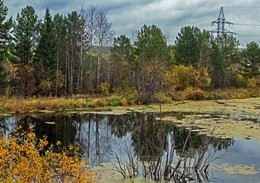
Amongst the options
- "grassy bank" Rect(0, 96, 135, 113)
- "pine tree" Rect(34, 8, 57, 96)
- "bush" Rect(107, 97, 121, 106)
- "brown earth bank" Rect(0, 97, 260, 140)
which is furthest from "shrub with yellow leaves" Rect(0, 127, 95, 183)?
"pine tree" Rect(34, 8, 57, 96)

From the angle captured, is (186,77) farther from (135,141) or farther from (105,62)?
(135,141)

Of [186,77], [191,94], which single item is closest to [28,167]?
[191,94]

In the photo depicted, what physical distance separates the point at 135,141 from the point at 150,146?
4490 millimetres

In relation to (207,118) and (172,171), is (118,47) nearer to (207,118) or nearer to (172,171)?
(207,118)

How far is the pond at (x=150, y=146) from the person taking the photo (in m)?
10.5

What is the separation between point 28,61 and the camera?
38562 mm

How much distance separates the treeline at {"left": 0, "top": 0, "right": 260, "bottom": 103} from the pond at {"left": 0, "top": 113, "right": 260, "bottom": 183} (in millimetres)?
10270

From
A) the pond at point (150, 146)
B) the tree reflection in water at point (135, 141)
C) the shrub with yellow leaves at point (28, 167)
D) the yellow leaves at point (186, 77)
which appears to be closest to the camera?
the shrub with yellow leaves at point (28, 167)

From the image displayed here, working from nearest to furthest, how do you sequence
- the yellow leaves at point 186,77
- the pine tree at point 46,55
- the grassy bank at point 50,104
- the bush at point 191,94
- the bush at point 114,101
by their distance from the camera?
the grassy bank at point 50,104 < the bush at point 114,101 < the pine tree at point 46,55 < the bush at point 191,94 < the yellow leaves at point 186,77

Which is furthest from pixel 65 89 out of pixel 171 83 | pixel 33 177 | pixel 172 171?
pixel 33 177

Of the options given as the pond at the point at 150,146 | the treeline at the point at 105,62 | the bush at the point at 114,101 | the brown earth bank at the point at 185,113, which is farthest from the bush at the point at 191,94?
the pond at the point at 150,146

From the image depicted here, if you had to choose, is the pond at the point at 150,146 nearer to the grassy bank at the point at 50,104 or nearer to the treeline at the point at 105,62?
the grassy bank at the point at 50,104

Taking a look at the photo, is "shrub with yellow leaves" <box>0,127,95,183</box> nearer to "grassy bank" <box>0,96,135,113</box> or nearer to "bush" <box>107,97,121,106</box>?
"grassy bank" <box>0,96,135,113</box>

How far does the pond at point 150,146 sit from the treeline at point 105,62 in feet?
33.7
